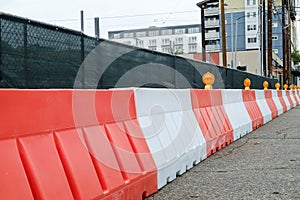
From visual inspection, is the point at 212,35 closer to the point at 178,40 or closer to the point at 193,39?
the point at 178,40

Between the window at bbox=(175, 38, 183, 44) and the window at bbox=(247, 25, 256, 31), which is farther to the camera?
the window at bbox=(175, 38, 183, 44)

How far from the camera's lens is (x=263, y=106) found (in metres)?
13.6

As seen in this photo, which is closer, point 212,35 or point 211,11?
point 211,11

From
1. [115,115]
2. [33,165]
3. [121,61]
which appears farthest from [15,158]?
[121,61]

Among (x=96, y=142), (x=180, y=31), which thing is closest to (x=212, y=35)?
(x=180, y=31)

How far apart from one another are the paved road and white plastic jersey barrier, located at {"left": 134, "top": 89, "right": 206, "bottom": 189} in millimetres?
140

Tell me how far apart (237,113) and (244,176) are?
4.42 metres

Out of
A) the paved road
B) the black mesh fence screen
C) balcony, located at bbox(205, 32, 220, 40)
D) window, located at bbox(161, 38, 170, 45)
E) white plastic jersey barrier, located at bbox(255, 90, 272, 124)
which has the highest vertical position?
window, located at bbox(161, 38, 170, 45)

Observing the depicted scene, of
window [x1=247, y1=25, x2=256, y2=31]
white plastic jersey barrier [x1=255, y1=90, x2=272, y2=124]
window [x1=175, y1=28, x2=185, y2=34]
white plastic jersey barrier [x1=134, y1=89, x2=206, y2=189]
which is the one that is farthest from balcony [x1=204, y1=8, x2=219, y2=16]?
white plastic jersey barrier [x1=134, y1=89, x2=206, y2=189]

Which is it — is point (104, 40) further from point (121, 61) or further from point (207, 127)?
point (207, 127)

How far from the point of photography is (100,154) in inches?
148

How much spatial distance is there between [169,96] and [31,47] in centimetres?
163

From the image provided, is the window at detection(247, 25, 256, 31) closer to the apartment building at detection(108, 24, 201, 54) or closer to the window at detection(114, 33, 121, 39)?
the apartment building at detection(108, 24, 201, 54)

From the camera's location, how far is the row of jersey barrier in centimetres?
282
